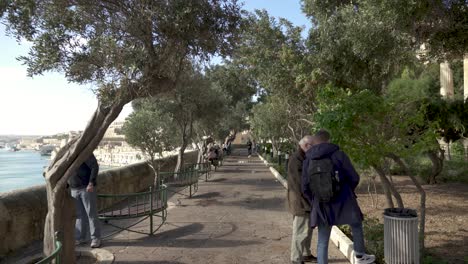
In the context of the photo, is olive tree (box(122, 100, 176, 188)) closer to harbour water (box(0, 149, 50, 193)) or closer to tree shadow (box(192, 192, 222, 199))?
tree shadow (box(192, 192, 222, 199))

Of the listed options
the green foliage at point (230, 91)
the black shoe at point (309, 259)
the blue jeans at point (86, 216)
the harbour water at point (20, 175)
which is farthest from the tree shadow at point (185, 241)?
the green foliage at point (230, 91)

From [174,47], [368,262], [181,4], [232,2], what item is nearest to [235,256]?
[368,262]

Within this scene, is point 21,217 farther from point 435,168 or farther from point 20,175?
point 20,175

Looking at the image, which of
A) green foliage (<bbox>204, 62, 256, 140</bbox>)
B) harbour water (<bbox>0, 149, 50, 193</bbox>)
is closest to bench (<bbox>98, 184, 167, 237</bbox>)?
harbour water (<bbox>0, 149, 50, 193</bbox>)

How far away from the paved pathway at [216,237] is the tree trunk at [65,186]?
86cm

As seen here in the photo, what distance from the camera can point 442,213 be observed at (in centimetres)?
854

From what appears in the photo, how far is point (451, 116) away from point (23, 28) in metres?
12.7

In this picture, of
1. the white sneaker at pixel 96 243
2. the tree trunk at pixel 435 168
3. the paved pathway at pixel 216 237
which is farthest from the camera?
the tree trunk at pixel 435 168

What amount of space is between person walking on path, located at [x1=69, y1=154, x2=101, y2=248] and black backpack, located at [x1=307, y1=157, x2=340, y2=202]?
3532 mm

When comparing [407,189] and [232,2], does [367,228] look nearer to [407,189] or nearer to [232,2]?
[232,2]

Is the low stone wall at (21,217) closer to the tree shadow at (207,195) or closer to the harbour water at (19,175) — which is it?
the harbour water at (19,175)

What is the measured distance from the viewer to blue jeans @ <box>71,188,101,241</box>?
5949 millimetres

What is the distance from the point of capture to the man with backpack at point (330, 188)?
4172 mm

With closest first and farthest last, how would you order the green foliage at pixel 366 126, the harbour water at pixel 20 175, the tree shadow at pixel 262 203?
the green foliage at pixel 366 126 < the tree shadow at pixel 262 203 < the harbour water at pixel 20 175
